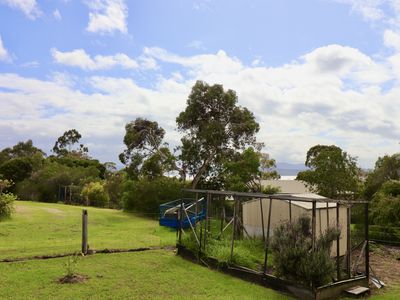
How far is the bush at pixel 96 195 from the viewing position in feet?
115

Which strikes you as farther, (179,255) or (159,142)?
(159,142)

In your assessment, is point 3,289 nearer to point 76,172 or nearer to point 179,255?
point 179,255

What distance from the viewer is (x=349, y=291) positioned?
30.8 ft

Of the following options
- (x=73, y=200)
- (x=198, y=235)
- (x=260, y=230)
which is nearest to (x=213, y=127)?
(x=260, y=230)

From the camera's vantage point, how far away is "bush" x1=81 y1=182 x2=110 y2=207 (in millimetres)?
35000

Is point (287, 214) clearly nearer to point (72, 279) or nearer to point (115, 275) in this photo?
point (115, 275)

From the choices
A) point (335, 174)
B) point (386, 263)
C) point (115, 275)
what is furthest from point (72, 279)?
point (335, 174)

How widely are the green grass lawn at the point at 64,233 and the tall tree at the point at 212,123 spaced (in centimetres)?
712

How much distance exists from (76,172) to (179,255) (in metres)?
29.0

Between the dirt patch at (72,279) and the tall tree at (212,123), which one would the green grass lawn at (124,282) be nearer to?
the dirt patch at (72,279)

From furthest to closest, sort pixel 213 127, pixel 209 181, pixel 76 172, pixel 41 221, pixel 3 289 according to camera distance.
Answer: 1. pixel 76 172
2. pixel 209 181
3. pixel 213 127
4. pixel 41 221
5. pixel 3 289

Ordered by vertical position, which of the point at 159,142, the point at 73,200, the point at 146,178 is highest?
the point at 159,142

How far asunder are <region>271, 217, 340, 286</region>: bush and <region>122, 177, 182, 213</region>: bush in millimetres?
18771

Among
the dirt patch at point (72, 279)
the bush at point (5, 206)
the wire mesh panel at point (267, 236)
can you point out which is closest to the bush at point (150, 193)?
the wire mesh panel at point (267, 236)
